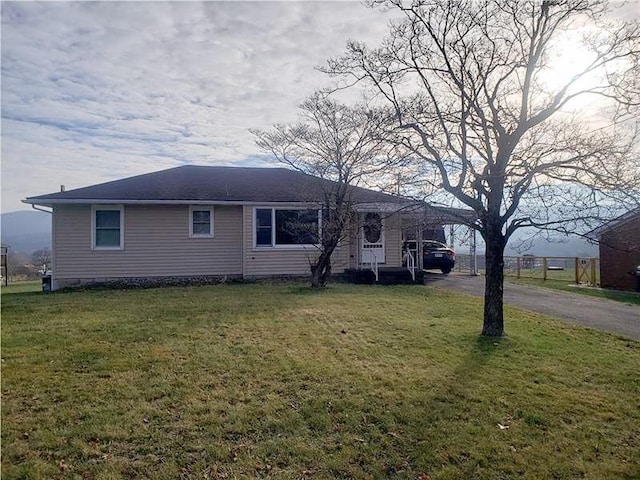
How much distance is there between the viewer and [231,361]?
19.0 ft

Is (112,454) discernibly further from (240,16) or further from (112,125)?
(112,125)

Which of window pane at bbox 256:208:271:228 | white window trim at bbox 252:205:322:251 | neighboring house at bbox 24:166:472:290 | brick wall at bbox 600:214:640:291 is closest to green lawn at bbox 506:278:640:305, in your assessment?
brick wall at bbox 600:214:640:291

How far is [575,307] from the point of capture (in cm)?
1177

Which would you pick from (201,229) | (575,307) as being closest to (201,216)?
(201,229)

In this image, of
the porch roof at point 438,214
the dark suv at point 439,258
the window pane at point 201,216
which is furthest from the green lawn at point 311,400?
the dark suv at point 439,258

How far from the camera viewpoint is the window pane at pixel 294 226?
623 inches

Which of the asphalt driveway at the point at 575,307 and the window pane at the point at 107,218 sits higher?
the window pane at the point at 107,218

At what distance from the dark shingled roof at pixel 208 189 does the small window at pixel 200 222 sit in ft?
1.71

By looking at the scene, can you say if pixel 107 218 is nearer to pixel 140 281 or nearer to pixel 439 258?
pixel 140 281

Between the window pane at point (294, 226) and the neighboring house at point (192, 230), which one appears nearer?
the neighboring house at point (192, 230)

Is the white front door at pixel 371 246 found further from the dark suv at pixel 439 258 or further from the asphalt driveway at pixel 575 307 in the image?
the dark suv at pixel 439 258

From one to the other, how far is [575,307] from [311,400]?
385 inches

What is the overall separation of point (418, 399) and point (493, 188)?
428 centimetres

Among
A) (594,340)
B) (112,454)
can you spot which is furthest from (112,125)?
(594,340)
